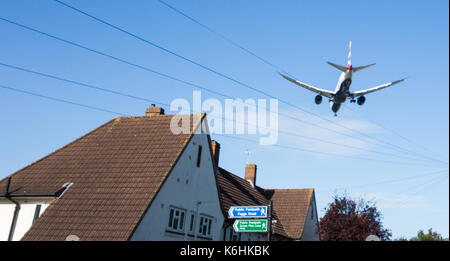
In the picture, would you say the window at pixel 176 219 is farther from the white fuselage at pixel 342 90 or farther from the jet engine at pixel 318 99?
the white fuselage at pixel 342 90

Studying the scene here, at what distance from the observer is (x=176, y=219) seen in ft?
91.2

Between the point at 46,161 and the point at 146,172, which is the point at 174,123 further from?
the point at 46,161

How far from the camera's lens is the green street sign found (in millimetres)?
21541

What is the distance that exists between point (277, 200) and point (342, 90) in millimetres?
28119

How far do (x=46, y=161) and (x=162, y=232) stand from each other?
11.0 m

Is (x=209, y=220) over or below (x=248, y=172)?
below

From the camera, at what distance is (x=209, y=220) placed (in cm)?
3105

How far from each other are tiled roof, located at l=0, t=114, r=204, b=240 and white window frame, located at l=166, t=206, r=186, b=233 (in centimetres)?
244

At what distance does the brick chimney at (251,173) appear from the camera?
49.2 meters

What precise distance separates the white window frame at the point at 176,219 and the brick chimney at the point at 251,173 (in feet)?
70.0

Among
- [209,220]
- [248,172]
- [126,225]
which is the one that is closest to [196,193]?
[209,220]

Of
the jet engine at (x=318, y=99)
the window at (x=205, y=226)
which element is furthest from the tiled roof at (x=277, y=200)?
the jet engine at (x=318, y=99)

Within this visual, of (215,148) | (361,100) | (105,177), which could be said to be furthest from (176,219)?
(361,100)

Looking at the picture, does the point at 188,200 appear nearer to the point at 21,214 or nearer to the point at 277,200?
the point at 21,214
